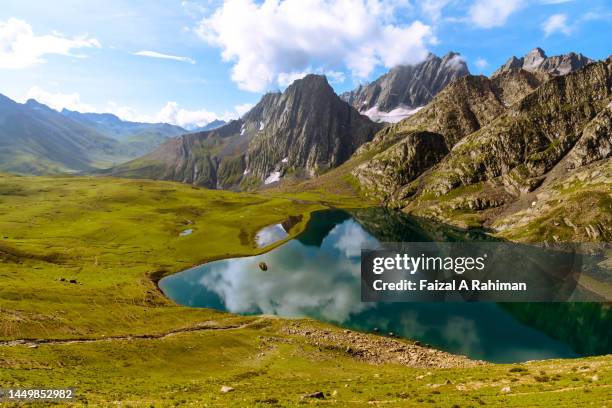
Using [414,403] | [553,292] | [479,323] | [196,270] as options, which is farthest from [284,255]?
[414,403]

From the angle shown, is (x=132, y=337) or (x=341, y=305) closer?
(x=132, y=337)

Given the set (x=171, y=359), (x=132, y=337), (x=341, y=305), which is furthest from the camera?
(x=341, y=305)

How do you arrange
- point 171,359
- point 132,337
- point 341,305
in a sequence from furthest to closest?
point 341,305 < point 132,337 < point 171,359

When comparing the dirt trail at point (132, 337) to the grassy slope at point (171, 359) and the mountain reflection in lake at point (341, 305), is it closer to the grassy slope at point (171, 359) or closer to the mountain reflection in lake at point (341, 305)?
the grassy slope at point (171, 359)

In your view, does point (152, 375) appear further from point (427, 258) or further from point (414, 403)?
point (427, 258)

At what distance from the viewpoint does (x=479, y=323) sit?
8581cm

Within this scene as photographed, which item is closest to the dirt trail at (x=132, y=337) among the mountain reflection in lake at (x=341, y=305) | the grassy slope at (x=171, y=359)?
the grassy slope at (x=171, y=359)

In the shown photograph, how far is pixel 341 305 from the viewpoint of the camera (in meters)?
94.3

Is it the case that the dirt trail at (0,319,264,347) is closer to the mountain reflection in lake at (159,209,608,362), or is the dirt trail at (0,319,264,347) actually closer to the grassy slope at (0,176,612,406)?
the grassy slope at (0,176,612,406)

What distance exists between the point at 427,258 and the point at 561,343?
219ft

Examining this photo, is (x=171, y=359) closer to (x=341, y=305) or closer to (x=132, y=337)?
(x=132, y=337)

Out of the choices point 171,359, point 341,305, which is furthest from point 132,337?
point 341,305

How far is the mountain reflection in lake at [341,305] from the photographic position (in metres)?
76.7

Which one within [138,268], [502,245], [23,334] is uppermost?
[502,245]
